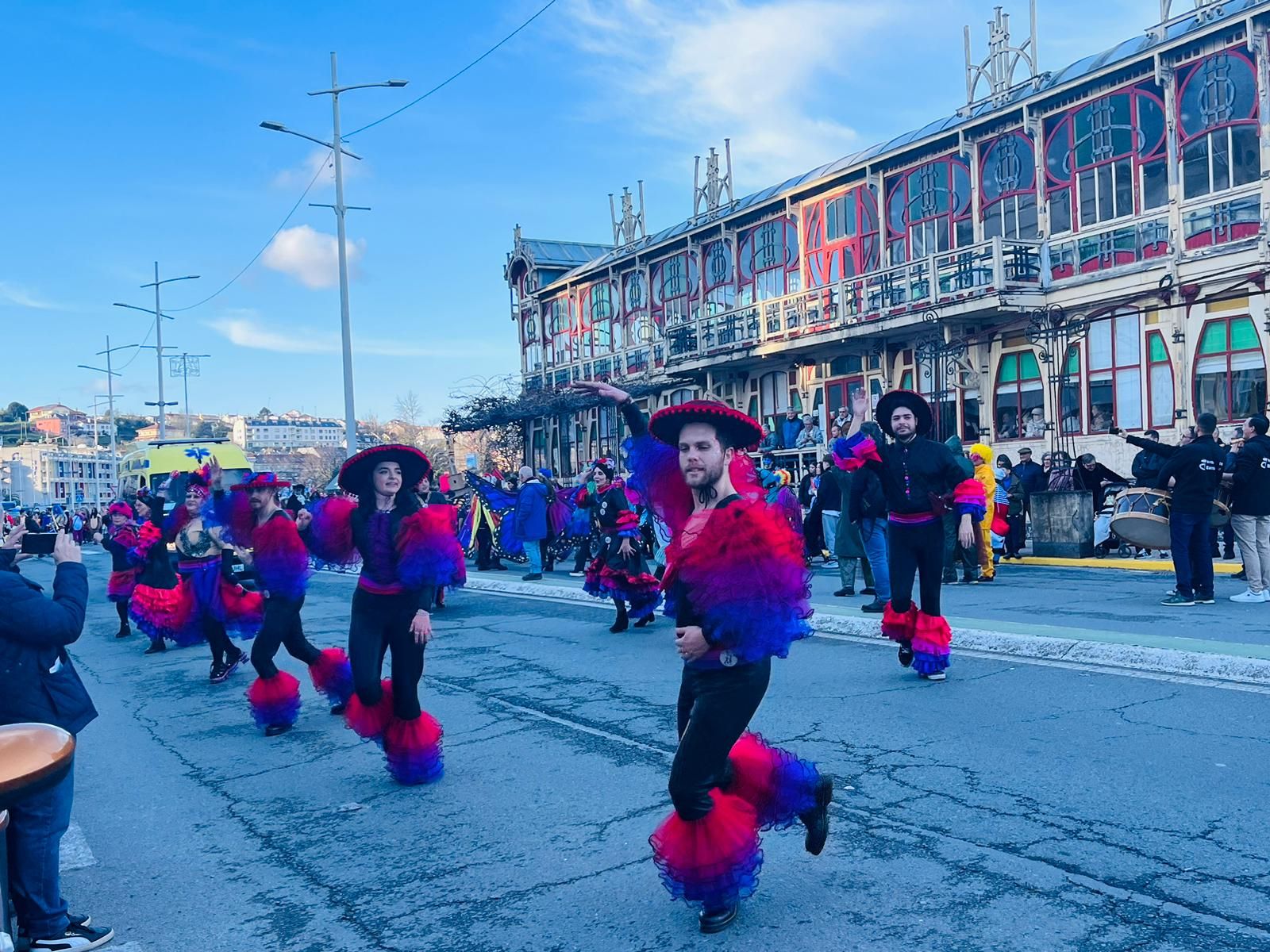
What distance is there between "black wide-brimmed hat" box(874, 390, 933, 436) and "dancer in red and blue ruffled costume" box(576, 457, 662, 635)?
3.60 metres

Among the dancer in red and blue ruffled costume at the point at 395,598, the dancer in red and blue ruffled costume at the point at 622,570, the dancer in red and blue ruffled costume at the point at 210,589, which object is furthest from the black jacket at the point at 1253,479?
the dancer in red and blue ruffled costume at the point at 210,589

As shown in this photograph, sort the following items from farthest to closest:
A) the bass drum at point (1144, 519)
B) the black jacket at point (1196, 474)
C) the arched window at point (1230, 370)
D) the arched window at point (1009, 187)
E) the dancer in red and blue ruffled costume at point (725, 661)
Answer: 1. the arched window at point (1009, 187)
2. the arched window at point (1230, 370)
3. the bass drum at point (1144, 519)
4. the black jacket at point (1196, 474)
5. the dancer in red and blue ruffled costume at point (725, 661)

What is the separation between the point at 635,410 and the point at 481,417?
30686mm

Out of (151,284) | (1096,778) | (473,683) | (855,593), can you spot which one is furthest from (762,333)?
(151,284)

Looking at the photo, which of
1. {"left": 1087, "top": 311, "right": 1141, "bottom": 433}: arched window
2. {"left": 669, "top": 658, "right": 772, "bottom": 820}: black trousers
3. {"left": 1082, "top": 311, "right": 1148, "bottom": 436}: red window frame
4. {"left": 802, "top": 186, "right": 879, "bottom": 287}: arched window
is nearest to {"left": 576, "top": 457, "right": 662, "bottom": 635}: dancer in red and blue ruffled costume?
{"left": 669, "top": 658, "right": 772, "bottom": 820}: black trousers

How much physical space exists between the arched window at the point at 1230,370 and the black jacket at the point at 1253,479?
29.0ft

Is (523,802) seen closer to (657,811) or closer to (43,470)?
(657,811)

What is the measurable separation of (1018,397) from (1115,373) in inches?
84.9

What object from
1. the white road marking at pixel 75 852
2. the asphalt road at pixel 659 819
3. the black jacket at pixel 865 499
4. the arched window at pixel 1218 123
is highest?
the arched window at pixel 1218 123

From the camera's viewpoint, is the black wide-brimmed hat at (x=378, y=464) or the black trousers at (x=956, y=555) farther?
the black trousers at (x=956, y=555)

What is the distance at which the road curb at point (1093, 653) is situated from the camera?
22.6ft

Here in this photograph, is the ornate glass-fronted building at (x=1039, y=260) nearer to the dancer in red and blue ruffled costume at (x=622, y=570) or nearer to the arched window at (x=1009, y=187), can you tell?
the arched window at (x=1009, y=187)

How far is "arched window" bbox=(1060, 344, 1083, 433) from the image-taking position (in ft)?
69.8

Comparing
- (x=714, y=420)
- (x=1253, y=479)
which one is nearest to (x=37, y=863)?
(x=714, y=420)
